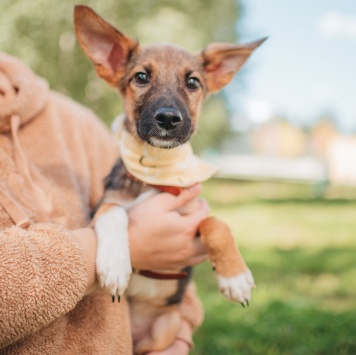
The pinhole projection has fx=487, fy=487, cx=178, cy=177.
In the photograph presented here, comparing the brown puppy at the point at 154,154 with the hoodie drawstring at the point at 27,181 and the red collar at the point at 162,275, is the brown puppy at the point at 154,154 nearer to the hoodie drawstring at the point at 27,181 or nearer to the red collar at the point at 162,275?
the red collar at the point at 162,275

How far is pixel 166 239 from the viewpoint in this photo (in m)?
2.26

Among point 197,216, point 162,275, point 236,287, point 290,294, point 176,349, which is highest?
point 197,216

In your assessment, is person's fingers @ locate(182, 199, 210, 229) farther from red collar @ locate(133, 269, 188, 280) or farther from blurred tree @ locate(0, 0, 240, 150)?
blurred tree @ locate(0, 0, 240, 150)

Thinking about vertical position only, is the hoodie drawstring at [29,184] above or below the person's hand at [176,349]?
above

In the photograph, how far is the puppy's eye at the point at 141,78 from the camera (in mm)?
2871

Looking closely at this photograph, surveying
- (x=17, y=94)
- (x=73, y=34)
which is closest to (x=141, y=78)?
(x=17, y=94)

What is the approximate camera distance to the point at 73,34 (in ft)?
30.4

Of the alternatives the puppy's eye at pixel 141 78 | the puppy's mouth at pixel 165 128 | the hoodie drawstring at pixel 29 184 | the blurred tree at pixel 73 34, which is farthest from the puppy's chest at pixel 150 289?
the blurred tree at pixel 73 34

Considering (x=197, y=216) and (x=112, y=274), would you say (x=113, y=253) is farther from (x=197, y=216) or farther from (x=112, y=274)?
(x=197, y=216)

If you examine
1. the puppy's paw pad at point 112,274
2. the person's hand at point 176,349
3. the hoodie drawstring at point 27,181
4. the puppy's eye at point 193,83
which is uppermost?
the puppy's eye at point 193,83

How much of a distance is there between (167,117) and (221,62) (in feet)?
2.71

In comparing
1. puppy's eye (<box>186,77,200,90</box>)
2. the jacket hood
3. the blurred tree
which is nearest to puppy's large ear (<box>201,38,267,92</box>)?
puppy's eye (<box>186,77,200,90</box>)

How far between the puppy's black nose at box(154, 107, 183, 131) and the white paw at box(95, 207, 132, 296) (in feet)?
1.87

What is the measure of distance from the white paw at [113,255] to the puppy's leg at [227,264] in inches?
16.8
